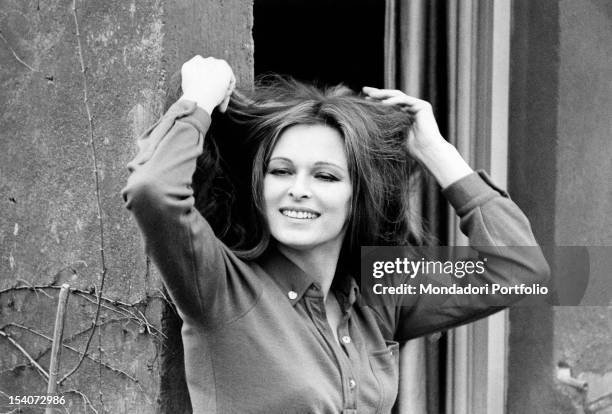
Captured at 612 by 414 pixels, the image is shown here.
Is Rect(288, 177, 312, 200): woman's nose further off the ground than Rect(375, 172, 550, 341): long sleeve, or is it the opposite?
Rect(288, 177, 312, 200): woman's nose

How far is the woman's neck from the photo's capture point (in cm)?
176

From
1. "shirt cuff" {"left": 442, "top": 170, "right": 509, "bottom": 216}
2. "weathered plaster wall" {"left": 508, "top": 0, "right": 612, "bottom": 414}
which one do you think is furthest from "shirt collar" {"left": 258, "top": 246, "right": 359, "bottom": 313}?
"weathered plaster wall" {"left": 508, "top": 0, "right": 612, "bottom": 414}

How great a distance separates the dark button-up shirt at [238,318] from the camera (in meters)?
1.47

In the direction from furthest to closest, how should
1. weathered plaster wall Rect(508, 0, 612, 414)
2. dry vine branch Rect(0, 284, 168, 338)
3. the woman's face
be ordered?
weathered plaster wall Rect(508, 0, 612, 414), dry vine branch Rect(0, 284, 168, 338), the woman's face

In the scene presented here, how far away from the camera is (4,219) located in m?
2.13

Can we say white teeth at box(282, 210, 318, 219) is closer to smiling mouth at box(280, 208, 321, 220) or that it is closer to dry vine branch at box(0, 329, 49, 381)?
smiling mouth at box(280, 208, 321, 220)

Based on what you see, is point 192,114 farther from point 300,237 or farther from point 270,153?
point 300,237

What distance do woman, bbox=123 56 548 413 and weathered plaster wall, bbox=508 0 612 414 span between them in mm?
937

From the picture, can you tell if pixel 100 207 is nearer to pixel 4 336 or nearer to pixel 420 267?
pixel 4 336

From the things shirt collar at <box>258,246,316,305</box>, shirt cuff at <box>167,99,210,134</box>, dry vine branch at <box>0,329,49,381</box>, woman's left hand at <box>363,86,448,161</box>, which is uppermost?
woman's left hand at <box>363,86,448,161</box>

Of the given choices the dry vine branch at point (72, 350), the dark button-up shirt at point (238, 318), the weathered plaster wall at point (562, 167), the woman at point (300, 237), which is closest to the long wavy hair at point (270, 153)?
the woman at point (300, 237)

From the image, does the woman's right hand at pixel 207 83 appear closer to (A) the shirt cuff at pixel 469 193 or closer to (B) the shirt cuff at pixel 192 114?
(B) the shirt cuff at pixel 192 114

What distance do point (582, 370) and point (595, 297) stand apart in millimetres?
241

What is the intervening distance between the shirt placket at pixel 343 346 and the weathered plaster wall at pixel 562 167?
49.7 inches
